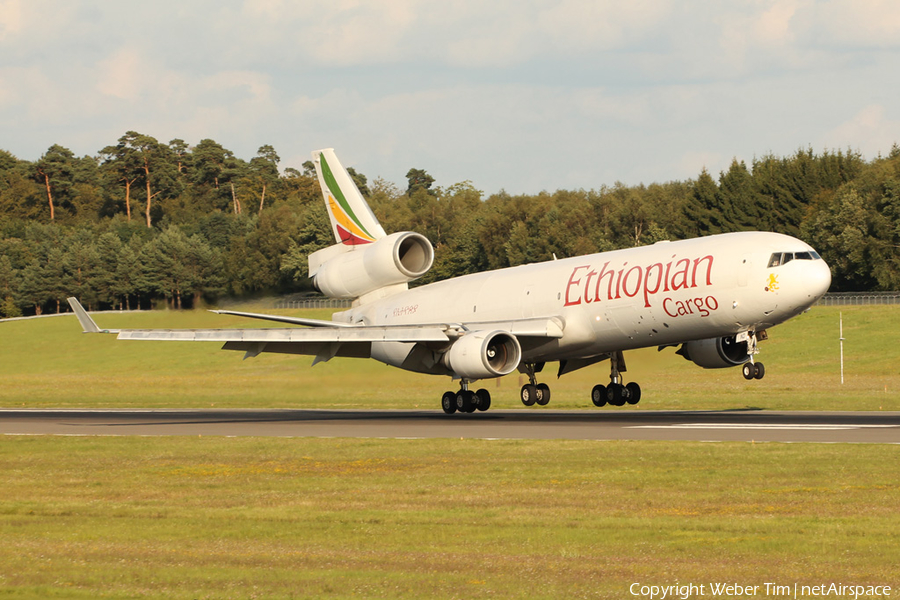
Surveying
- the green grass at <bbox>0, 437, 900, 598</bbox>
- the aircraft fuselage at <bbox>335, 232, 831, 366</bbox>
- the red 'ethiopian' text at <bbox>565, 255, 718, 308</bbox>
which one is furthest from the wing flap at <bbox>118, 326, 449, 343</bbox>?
the green grass at <bbox>0, 437, 900, 598</bbox>

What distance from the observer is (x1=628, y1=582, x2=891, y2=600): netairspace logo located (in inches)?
425

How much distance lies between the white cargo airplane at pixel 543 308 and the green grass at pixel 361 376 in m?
2.17

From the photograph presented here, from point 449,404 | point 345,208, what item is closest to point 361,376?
point 449,404

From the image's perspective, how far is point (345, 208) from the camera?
46.8m

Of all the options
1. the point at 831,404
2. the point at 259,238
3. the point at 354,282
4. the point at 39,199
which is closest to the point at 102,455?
the point at 354,282

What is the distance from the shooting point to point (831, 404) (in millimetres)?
41344

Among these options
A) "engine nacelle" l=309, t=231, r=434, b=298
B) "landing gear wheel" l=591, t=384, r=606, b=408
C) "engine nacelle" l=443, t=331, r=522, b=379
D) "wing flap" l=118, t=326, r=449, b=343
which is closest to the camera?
"engine nacelle" l=443, t=331, r=522, b=379

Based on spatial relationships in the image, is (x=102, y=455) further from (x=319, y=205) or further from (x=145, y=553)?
(x=319, y=205)

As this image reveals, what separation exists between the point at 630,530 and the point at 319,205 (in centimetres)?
12661

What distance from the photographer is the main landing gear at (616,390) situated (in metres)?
38.9

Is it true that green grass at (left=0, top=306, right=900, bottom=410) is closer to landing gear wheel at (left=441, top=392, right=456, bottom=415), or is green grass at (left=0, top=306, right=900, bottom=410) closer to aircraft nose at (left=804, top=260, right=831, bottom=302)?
landing gear wheel at (left=441, top=392, right=456, bottom=415)

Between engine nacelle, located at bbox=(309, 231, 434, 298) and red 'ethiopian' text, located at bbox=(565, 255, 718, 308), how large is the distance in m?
8.41

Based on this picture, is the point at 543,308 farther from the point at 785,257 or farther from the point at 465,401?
the point at 785,257

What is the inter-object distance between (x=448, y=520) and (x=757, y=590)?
572 cm
